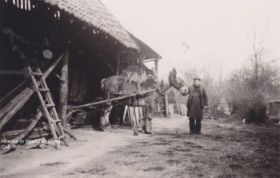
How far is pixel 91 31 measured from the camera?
9.36 m

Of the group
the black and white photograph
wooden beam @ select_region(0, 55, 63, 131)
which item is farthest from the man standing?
wooden beam @ select_region(0, 55, 63, 131)

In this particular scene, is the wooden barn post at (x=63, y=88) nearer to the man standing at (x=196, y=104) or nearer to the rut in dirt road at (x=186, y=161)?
the rut in dirt road at (x=186, y=161)

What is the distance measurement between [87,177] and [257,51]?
32.7 m

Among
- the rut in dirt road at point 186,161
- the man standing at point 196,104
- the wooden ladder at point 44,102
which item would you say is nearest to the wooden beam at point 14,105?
the wooden ladder at point 44,102

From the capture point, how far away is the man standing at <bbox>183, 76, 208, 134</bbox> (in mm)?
10938

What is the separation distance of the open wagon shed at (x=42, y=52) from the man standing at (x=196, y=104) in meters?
2.85

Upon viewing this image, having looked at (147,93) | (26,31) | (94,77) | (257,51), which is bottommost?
(147,93)

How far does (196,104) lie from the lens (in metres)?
11.0

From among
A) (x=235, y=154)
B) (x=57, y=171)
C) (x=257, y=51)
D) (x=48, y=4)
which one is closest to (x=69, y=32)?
(x=48, y=4)

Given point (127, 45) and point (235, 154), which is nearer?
point (235, 154)

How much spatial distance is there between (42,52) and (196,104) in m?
5.37

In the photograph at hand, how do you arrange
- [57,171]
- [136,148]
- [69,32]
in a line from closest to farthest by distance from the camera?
[57,171]
[136,148]
[69,32]

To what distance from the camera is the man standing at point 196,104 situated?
35.9 ft

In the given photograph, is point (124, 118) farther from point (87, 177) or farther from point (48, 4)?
point (87, 177)
